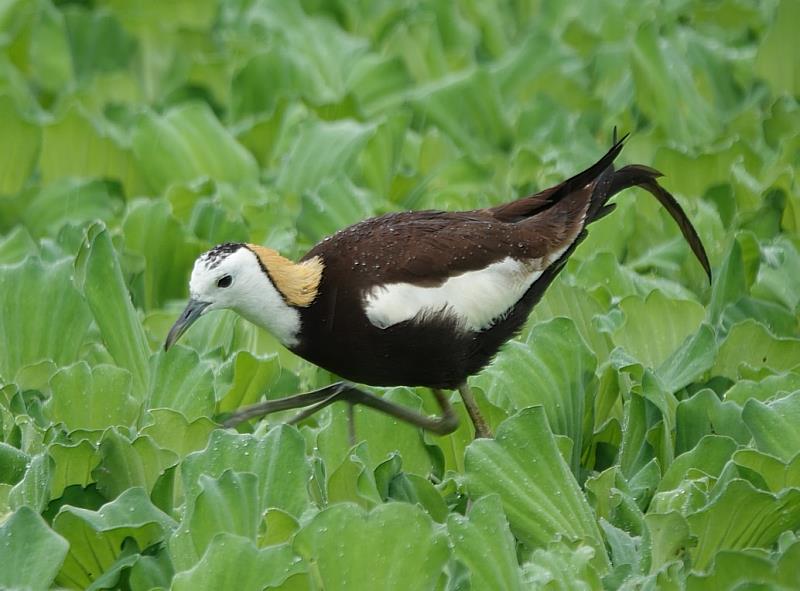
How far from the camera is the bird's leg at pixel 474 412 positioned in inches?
133

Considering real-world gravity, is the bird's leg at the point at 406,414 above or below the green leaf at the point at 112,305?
below

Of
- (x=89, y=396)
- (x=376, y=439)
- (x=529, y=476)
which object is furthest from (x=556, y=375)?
(x=89, y=396)

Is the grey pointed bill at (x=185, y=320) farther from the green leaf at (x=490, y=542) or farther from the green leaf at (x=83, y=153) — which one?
the green leaf at (x=83, y=153)

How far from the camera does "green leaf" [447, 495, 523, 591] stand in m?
2.58

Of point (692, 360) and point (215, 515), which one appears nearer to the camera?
point (215, 515)

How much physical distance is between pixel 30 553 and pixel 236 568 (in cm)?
36

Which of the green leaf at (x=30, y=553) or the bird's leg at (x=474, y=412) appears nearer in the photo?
the green leaf at (x=30, y=553)

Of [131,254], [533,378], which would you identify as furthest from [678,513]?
[131,254]

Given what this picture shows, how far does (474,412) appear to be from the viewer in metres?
3.42

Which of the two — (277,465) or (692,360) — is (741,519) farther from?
(277,465)

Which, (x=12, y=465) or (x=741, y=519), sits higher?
(x=12, y=465)

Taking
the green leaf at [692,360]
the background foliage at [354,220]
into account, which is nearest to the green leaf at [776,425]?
the background foliage at [354,220]

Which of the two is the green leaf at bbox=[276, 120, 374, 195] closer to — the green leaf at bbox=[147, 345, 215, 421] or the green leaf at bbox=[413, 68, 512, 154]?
the green leaf at bbox=[413, 68, 512, 154]

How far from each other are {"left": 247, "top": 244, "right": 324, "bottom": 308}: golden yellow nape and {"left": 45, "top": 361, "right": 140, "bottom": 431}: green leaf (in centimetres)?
39
